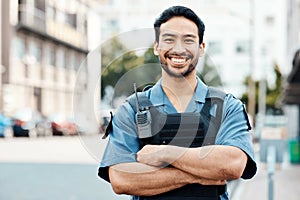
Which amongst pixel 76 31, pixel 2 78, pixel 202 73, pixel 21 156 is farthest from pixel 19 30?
pixel 202 73

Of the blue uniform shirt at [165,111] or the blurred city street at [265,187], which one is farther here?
the blurred city street at [265,187]

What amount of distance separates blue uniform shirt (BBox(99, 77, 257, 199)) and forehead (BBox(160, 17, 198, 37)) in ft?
0.62

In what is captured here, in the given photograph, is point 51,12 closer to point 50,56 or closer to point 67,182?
point 50,56

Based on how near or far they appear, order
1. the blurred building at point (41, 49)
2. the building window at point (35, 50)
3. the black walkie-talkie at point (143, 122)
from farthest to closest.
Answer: the building window at point (35, 50), the blurred building at point (41, 49), the black walkie-talkie at point (143, 122)

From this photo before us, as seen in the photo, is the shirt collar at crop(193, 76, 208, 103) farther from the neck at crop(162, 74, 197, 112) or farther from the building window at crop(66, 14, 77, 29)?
the building window at crop(66, 14, 77, 29)

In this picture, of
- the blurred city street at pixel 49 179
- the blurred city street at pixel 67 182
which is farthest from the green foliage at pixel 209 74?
the blurred city street at pixel 67 182

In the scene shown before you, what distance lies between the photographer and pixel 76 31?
5100 cm

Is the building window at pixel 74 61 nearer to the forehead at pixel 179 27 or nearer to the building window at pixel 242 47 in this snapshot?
the building window at pixel 242 47

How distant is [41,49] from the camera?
4522 centimetres

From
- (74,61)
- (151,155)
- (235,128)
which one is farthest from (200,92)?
(74,61)

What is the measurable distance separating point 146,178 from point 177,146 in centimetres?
15

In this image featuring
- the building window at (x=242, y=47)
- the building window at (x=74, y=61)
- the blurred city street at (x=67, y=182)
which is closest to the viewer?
the blurred city street at (x=67, y=182)

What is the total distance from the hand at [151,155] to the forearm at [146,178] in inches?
0.8

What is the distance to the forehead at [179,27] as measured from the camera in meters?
2.19
